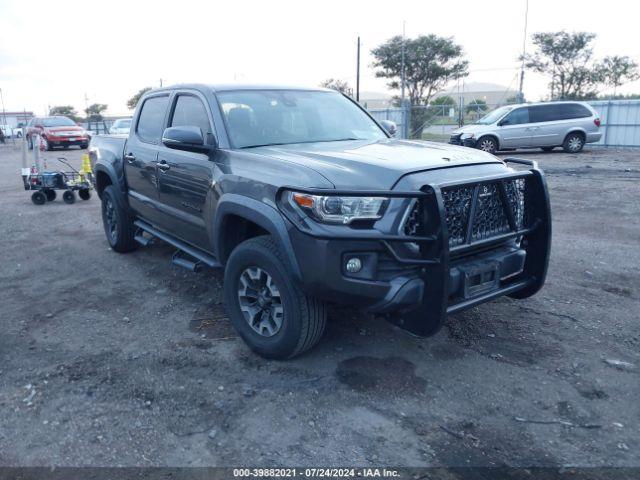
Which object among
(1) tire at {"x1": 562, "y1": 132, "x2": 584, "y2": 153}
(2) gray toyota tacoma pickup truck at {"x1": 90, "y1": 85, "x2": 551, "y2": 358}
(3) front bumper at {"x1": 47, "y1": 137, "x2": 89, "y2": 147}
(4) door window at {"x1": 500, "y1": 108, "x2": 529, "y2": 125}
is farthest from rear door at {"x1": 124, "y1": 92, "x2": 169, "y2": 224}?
(3) front bumper at {"x1": 47, "y1": 137, "x2": 89, "y2": 147}

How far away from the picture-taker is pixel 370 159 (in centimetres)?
348

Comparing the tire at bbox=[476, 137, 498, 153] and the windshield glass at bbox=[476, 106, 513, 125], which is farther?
the windshield glass at bbox=[476, 106, 513, 125]

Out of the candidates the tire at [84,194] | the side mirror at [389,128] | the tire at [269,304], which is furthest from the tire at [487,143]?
the tire at [269,304]

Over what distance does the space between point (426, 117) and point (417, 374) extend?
78.5 feet

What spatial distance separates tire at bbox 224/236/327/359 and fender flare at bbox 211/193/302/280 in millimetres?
114

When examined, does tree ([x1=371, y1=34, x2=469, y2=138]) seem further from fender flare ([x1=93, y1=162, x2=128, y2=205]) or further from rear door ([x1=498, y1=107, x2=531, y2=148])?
fender flare ([x1=93, y1=162, x2=128, y2=205])

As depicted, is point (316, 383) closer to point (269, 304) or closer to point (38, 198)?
point (269, 304)

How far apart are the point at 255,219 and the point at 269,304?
0.60 metres

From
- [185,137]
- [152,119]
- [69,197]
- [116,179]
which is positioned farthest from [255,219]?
[69,197]

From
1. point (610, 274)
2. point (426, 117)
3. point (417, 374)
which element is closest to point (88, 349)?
→ point (417, 374)

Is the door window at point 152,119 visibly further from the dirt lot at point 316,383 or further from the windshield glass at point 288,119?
the dirt lot at point 316,383

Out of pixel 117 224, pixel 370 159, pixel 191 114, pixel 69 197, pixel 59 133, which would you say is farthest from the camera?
pixel 59 133

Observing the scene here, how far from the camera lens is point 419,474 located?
8.66ft

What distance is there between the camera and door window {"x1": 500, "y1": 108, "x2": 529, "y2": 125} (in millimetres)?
17422
